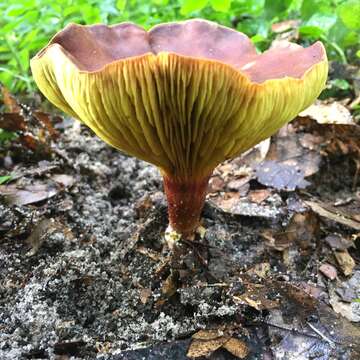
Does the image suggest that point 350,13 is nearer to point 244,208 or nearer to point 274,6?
point 274,6

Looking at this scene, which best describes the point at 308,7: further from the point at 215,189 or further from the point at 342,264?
the point at 342,264

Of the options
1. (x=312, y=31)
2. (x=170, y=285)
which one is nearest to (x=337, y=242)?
(x=170, y=285)

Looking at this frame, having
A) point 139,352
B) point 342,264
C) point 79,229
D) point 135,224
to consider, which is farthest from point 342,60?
point 139,352

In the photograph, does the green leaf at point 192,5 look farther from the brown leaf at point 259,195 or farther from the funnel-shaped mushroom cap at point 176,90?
the brown leaf at point 259,195

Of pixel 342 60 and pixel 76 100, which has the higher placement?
pixel 76 100

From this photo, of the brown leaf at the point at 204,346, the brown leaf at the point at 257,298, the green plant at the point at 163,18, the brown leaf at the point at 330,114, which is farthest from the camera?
the green plant at the point at 163,18

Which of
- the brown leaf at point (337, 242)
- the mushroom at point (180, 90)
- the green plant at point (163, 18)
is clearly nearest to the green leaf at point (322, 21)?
the green plant at point (163, 18)
